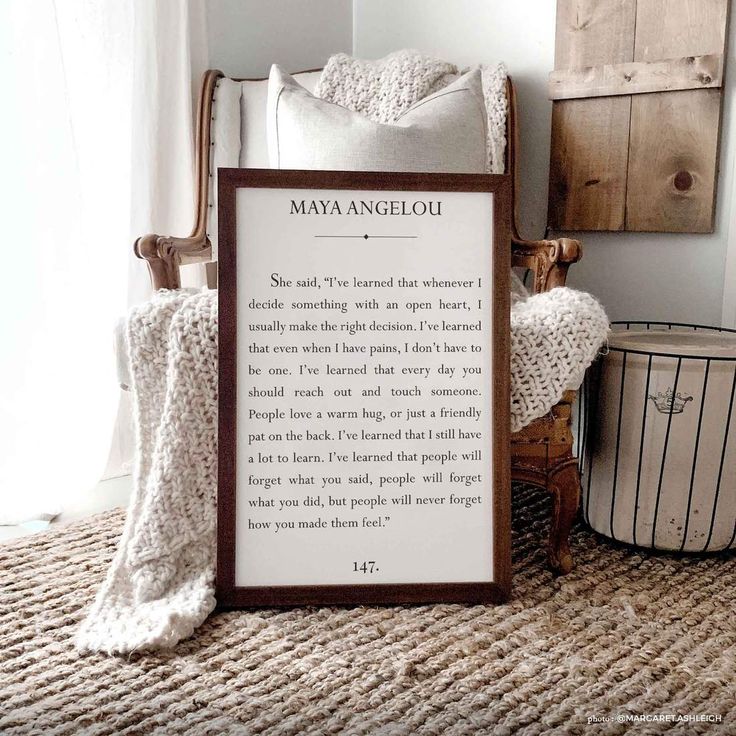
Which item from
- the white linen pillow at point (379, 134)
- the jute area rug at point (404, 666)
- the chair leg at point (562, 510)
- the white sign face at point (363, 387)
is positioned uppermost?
the white linen pillow at point (379, 134)

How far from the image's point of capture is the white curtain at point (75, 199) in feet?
5.05

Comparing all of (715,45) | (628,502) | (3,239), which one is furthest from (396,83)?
(628,502)

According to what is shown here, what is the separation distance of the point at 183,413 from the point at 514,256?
777 mm

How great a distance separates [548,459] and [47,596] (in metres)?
0.82

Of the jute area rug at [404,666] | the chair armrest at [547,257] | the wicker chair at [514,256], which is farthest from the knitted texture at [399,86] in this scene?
the jute area rug at [404,666]

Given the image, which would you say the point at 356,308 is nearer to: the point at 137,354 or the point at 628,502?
the point at 137,354

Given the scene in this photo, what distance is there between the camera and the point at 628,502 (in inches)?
55.7

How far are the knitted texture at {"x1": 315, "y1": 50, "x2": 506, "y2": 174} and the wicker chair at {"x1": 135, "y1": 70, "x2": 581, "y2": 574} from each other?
38 mm

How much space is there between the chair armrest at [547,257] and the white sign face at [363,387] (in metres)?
0.26

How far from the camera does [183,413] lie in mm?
1199

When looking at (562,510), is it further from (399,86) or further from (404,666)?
(399,86)

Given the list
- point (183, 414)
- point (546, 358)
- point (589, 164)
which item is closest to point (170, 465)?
point (183, 414)

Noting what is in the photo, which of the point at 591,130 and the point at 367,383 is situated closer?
the point at 367,383

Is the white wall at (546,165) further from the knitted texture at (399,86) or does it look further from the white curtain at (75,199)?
the white curtain at (75,199)
